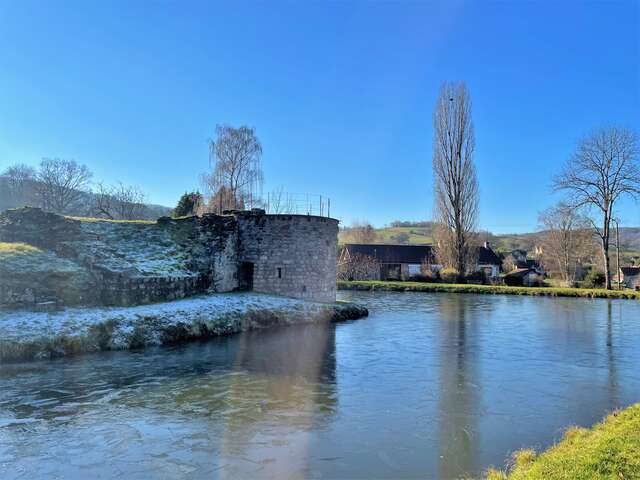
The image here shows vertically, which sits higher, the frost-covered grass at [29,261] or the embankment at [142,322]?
the frost-covered grass at [29,261]

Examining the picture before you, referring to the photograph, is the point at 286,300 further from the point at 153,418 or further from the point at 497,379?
the point at 153,418

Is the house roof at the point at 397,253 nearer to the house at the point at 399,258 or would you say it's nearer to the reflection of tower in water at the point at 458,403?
the house at the point at 399,258

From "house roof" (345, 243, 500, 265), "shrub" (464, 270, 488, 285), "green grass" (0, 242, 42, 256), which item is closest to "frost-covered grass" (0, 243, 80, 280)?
"green grass" (0, 242, 42, 256)

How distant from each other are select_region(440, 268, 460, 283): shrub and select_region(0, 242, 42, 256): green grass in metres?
35.1

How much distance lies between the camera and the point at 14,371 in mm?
10484

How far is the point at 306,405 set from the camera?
8430 millimetres

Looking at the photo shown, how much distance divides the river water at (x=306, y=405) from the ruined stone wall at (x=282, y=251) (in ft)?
18.3

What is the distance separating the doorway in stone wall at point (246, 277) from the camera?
2111cm

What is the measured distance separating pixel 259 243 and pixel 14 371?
11.8 metres

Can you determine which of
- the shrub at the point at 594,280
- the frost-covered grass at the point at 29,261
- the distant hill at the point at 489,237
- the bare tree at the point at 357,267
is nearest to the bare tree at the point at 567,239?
the shrub at the point at 594,280

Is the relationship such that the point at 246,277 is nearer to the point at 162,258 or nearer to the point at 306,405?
the point at 162,258

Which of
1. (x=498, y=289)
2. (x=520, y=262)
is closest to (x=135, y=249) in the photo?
(x=498, y=289)

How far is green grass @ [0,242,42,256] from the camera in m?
13.9

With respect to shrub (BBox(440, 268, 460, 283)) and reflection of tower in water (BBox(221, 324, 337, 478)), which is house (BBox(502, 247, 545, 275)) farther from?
reflection of tower in water (BBox(221, 324, 337, 478))
